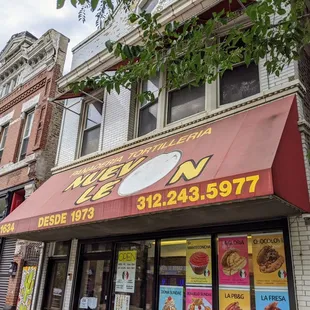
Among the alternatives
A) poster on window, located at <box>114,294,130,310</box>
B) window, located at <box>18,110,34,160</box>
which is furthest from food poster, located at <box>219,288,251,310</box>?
window, located at <box>18,110,34,160</box>

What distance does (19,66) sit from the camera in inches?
592

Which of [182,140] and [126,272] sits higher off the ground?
[182,140]

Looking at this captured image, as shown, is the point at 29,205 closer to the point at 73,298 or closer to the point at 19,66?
the point at 73,298

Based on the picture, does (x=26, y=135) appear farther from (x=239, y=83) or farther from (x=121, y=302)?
(x=239, y=83)

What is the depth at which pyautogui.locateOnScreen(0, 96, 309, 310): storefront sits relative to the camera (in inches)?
187

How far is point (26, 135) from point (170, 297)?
8.93 m

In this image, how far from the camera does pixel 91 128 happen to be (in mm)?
10289

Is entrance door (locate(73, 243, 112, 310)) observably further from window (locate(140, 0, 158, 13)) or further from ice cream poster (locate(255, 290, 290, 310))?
window (locate(140, 0, 158, 13))

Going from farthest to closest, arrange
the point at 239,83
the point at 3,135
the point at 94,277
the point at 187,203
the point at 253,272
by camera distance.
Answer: the point at 3,135 < the point at 94,277 < the point at 239,83 < the point at 253,272 < the point at 187,203

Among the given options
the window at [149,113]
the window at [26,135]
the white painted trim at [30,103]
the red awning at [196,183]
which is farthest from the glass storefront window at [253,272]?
the white painted trim at [30,103]

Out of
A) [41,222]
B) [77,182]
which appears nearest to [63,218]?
[41,222]

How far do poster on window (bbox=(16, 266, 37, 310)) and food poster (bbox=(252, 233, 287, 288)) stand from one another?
21.4 ft

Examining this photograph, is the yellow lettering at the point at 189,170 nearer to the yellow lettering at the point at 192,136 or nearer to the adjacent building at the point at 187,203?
the adjacent building at the point at 187,203

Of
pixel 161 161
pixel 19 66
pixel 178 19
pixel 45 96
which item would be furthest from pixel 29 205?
pixel 19 66
